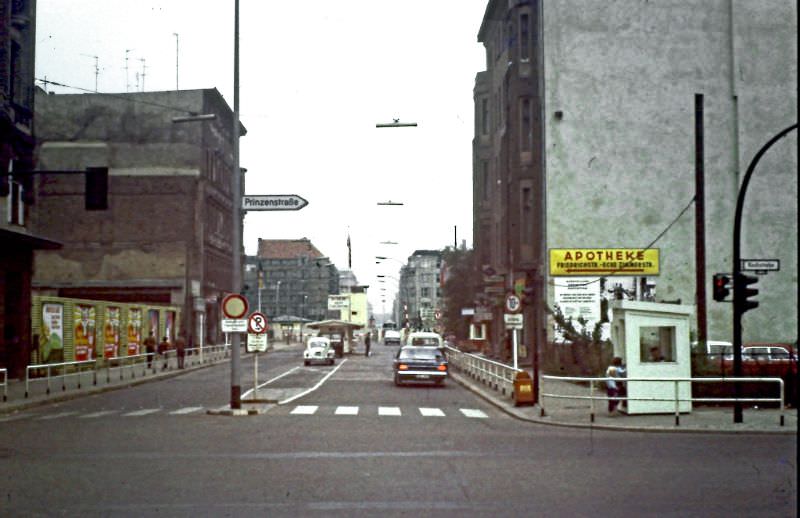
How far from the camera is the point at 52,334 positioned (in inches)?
1554

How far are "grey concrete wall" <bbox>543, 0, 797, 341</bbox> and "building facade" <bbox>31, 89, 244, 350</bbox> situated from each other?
32.0 m

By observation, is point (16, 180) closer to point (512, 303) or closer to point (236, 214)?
point (236, 214)

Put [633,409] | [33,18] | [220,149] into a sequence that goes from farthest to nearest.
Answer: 1. [220,149]
2. [33,18]
3. [633,409]

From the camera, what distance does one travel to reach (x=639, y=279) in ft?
150

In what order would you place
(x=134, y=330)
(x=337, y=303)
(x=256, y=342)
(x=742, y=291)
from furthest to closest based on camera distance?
(x=337, y=303) → (x=134, y=330) → (x=256, y=342) → (x=742, y=291)

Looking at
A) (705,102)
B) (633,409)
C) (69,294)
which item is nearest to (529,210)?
(705,102)

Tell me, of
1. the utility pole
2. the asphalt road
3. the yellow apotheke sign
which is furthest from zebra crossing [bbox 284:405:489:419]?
the yellow apotheke sign

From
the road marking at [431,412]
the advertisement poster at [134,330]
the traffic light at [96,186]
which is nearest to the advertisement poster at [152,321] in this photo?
the advertisement poster at [134,330]

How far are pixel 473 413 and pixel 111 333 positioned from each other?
26.5 m

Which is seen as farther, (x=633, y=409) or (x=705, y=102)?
(x=705, y=102)

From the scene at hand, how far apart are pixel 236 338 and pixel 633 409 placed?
9281mm

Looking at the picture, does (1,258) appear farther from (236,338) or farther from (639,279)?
(639,279)

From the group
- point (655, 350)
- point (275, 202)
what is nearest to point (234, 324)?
point (275, 202)

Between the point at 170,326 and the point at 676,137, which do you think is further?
the point at 170,326
